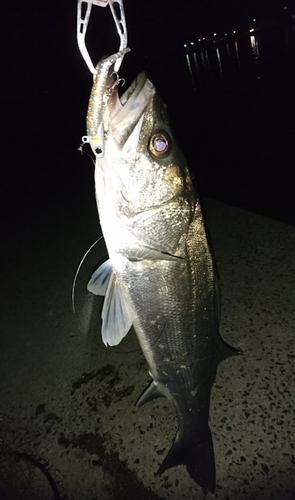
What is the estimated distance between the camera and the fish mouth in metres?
1.31

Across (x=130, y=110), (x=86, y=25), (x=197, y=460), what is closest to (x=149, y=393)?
(x=197, y=460)

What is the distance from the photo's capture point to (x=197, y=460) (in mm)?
1842

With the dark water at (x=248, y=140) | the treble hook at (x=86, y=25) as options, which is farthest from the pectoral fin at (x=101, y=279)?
the dark water at (x=248, y=140)

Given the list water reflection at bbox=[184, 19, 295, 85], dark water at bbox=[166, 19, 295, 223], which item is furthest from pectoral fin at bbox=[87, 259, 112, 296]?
water reflection at bbox=[184, 19, 295, 85]

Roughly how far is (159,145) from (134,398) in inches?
68.8

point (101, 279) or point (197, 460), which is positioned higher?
point (101, 279)

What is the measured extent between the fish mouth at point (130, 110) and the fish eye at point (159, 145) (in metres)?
0.08

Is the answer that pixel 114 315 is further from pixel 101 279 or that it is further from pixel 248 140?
pixel 248 140

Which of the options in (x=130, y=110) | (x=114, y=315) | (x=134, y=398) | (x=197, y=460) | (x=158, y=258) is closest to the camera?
(x=130, y=110)

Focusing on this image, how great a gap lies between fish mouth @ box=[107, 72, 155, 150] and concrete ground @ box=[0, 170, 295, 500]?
1.52 meters

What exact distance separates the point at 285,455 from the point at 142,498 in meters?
0.86

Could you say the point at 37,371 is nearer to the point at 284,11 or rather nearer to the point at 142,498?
the point at 142,498

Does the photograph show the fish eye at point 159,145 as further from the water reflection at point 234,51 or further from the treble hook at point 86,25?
the water reflection at point 234,51

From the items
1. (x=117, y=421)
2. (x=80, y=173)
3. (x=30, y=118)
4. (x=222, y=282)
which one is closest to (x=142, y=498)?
(x=117, y=421)
